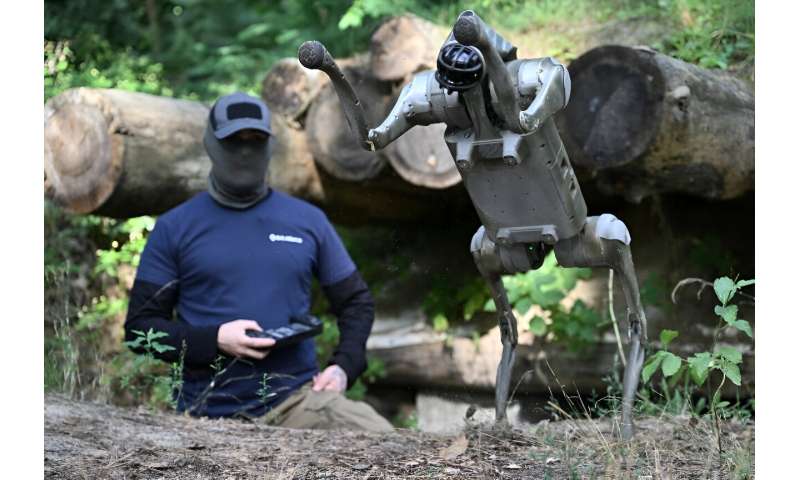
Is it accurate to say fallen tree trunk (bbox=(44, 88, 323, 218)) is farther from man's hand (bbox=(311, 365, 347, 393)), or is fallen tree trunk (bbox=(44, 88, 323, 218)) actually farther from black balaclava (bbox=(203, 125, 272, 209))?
man's hand (bbox=(311, 365, 347, 393))

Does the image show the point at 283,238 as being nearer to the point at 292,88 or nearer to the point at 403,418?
the point at 292,88

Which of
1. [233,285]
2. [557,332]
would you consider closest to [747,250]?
[557,332]

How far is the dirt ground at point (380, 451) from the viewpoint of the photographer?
2.70m

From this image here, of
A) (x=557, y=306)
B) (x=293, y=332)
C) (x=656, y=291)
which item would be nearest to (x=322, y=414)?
(x=293, y=332)

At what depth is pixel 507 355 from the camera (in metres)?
3.31

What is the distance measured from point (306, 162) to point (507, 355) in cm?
240

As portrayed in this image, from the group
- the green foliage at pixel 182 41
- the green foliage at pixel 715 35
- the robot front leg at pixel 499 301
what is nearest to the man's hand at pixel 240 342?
the robot front leg at pixel 499 301

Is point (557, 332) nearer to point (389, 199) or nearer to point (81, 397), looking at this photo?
point (389, 199)

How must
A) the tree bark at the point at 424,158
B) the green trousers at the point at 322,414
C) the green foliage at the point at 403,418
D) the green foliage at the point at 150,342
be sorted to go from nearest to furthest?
the green foliage at the point at 150,342 → the green trousers at the point at 322,414 → the tree bark at the point at 424,158 → the green foliage at the point at 403,418

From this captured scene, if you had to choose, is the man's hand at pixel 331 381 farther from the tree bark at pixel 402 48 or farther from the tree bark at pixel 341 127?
the tree bark at pixel 402 48

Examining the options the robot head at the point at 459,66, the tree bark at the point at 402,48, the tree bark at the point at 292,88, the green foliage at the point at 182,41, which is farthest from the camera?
the green foliage at the point at 182,41

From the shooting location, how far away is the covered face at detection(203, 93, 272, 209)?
4285 mm

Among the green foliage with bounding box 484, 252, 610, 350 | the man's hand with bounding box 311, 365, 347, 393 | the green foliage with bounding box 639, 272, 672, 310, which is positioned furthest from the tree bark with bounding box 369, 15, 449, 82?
the green foliage with bounding box 639, 272, 672, 310

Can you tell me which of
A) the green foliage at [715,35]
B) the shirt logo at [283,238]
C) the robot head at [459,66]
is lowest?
the shirt logo at [283,238]
